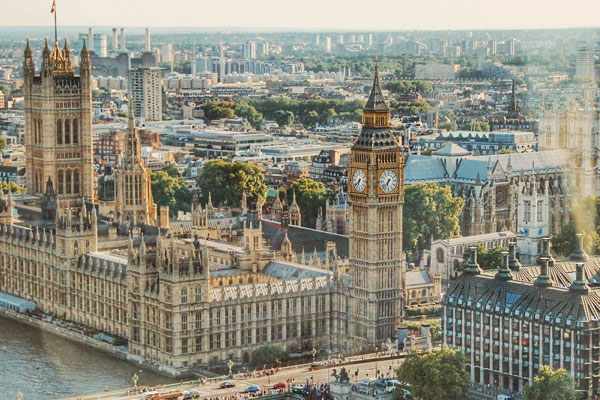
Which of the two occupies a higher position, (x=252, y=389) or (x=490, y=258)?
(x=490, y=258)

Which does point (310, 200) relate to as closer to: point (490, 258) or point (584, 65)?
point (584, 65)

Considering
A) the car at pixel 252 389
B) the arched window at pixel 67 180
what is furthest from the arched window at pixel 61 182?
the car at pixel 252 389

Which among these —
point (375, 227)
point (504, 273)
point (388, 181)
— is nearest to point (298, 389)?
point (504, 273)

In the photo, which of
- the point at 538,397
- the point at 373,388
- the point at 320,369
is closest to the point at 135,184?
the point at 320,369

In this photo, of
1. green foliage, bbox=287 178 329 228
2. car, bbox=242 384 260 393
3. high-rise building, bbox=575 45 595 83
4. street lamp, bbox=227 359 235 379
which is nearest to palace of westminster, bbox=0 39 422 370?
street lamp, bbox=227 359 235 379

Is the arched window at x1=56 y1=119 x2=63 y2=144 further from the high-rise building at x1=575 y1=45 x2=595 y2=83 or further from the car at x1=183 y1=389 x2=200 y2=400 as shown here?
the car at x1=183 y1=389 x2=200 y2=400

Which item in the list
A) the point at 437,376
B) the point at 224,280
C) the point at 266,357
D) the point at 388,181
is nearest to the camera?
the point at 437,376

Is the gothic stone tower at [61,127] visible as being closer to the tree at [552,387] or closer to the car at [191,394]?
the car at [191,394]

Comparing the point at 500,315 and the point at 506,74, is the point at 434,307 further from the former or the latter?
the point at 506,74
